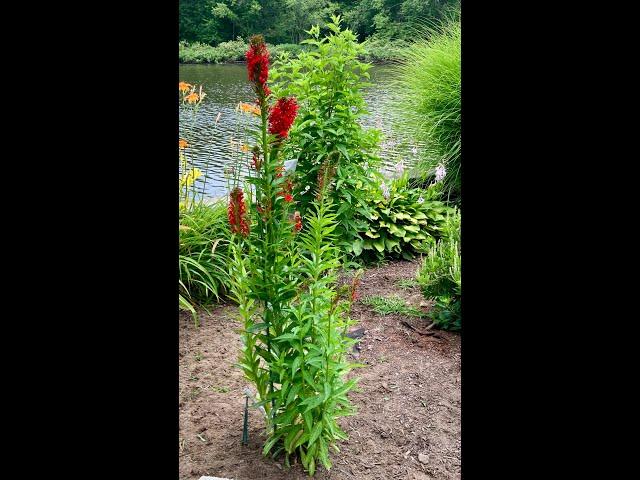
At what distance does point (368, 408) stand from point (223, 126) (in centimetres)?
671

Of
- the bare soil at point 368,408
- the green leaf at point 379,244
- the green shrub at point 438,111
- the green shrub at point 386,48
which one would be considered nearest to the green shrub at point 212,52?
the green shrub at point 386,48

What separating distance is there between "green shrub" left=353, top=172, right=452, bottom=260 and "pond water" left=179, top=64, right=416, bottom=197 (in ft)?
2.07

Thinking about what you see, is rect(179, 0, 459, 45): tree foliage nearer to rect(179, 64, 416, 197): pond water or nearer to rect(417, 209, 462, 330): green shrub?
rect(179, 64, 416, 197): pond water

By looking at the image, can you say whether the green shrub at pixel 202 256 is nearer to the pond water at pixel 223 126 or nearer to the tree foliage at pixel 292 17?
the pond water at pixel 223 126

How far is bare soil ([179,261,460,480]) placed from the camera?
2.28 meters

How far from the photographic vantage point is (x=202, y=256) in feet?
13.0

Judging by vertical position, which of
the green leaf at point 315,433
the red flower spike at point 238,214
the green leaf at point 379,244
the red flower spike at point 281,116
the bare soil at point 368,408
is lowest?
the bare soil at point 368,408

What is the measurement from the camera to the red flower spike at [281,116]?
6.11ft

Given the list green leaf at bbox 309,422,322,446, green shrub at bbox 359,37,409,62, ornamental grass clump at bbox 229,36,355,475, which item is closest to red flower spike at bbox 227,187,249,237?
ornamental grass clump at bbox 229,36,355,475

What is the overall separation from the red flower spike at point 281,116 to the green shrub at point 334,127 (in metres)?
2.09

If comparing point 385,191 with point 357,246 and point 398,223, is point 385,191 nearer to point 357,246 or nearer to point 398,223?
point 398,223
